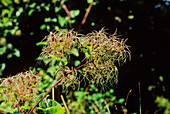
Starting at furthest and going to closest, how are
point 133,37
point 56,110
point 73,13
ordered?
point 133,37 < point 73,13 < point 56,110

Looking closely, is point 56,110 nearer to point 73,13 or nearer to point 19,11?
point 73,13

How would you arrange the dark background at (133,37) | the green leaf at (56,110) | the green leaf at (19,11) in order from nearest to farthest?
1. the green leaf at (56,110)
2. the green leaf at (19,11)
3. the dark background at (133,37)

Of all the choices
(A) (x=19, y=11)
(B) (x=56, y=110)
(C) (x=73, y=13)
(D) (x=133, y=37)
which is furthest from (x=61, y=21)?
(B) (x=56, y=110)

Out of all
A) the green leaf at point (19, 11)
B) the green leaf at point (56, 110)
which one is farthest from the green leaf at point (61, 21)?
the green leaf at point (56, 110)

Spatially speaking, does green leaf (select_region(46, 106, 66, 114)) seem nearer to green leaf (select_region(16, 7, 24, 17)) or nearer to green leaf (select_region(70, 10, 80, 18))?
green leaf (select_region(70, 10, 80, 18))

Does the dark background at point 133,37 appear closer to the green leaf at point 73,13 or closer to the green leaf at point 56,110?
the green leaf at point 73,13

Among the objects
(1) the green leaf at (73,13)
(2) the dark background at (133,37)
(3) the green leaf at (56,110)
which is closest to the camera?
(3) the green leaf at (56,110)

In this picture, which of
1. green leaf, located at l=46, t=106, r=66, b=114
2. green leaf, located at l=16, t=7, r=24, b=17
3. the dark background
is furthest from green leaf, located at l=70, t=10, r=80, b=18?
green leaf, located at l=46, t=106, r=66, b=114

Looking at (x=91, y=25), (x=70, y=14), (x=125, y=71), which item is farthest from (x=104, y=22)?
(x=125, y=71)
